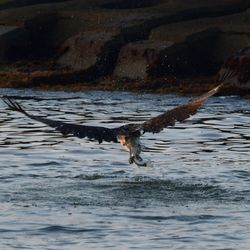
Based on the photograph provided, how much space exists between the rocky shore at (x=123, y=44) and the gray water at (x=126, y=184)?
147cm

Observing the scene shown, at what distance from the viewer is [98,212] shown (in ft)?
35.3

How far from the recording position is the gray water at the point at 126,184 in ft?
32.5

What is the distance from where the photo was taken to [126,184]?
40.3 ft

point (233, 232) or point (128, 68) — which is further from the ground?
point (128, 68)

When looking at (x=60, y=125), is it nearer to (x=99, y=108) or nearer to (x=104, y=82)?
(x=99, y=108)

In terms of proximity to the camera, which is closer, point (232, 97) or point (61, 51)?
point (232, 97)

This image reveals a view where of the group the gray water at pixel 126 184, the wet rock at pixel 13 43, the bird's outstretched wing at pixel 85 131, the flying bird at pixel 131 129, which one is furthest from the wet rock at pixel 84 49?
the bird's outstretched wing at pixel 85 131

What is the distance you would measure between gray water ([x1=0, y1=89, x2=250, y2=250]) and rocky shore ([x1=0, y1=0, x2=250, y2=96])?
1.47 m

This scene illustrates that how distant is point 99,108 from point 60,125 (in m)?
6.49

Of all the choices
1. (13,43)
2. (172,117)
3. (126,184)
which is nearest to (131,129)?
(172,117)

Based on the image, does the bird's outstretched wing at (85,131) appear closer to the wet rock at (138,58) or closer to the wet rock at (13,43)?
the wet rock at (138,58)

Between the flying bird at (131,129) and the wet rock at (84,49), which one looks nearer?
the flying bird at (131,129)

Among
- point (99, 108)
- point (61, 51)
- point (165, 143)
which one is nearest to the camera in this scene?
point (165, 143)

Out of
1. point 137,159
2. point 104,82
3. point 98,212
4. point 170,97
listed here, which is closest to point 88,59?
point 104,82
